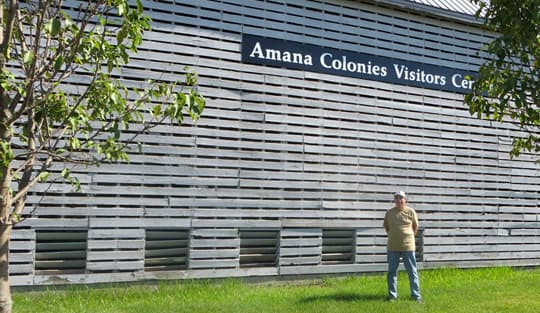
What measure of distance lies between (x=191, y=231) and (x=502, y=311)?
519 cm

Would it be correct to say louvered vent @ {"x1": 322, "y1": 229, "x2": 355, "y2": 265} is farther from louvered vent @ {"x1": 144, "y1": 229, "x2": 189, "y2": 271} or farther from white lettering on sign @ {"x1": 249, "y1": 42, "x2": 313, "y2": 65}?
→ white lettering on sign @ {"x1": 249, "y1": 42, "x2": 313, "y2": 65}

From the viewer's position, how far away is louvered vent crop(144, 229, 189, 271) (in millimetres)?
10352

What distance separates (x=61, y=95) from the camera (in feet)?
16.6

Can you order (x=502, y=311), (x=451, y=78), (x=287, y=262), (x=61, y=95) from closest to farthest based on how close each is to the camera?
(x=61, y=95)
(x=502, y=311)
(x=287, y=262)
(x=451, y=78)

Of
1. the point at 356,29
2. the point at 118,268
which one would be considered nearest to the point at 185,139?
the point at 118,268

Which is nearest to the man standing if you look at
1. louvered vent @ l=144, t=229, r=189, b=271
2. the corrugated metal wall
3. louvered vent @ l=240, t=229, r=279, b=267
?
the corrugated metal wall

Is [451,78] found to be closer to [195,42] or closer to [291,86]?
[291,86]

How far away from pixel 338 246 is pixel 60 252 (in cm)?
536

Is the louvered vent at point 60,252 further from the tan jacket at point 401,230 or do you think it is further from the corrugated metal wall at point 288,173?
the tan jacket at point 401,230

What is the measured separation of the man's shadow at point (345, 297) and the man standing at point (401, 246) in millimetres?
324

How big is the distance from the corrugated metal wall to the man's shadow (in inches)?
64.9

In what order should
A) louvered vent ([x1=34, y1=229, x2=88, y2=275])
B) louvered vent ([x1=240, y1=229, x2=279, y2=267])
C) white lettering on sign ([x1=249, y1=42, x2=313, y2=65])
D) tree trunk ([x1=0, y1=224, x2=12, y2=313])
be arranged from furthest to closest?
1. white lettering on sign ([x1=249, y1=42, x2=313, y2=65])
2. louvered vent ([x1=240, y1=229, x2=279, y2=267])
3. louvered vent ([x1=34, y1=229, x2=88, y2=275])
4. tree trunk ([x1=0, y1=224, x2=12, y2=313])

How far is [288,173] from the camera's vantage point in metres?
11.5

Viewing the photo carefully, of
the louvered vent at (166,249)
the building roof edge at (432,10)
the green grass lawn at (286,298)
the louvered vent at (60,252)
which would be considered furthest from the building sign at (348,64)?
the louvered vent at (60,252)
